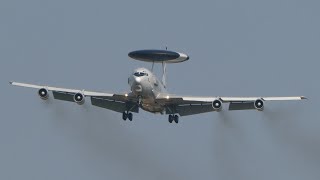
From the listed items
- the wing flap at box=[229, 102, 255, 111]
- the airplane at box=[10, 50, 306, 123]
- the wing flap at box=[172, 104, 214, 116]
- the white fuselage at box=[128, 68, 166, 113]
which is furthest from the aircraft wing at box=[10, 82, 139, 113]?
the wing flap at box=[229, 102, 255, 111]

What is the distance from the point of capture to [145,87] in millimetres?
157375

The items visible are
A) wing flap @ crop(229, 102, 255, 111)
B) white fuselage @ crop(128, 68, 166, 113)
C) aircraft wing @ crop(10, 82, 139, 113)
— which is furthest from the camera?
wing flap @ crop(229, 102, 255, 111)

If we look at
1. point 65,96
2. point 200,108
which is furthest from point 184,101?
point 65,96

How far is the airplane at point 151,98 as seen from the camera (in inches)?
6235

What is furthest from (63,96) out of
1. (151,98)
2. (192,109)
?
(192,109)

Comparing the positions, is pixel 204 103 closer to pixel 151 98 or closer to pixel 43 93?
pixel 151 98

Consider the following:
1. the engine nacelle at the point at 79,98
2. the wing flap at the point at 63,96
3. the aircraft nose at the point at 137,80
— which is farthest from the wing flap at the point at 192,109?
the wing flap at the point at 63,96

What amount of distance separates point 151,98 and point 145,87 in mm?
2109

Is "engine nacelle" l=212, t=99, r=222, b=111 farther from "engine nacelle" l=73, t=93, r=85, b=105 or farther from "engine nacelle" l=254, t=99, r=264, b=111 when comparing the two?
"engine nacelle" l=73, t=93, r=85, b=105

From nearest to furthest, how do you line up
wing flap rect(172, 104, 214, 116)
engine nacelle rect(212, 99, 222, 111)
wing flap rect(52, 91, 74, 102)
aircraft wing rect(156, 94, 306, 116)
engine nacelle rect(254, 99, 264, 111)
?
engine nacelle rect(212, 99, 222, 111) → engine nacelle rect(254, 99, 264, 111) → aircraft wing rect(156, 94, 306, 116) → wing flap rect(52, 91, 74, 102) → wing flap rect(172, 104, 214, 116)

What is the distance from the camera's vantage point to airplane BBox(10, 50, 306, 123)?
158 metres

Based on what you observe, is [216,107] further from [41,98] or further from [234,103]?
[41,98]

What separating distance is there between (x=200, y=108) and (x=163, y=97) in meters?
6.35

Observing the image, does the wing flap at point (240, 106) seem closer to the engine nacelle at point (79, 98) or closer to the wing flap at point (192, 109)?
the wing flap at point (192, 109)
